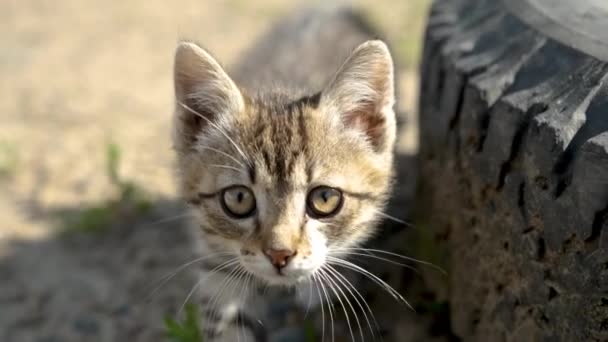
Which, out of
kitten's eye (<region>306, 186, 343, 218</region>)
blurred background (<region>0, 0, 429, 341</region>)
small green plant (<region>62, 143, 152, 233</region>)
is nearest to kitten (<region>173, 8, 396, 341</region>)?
kitten's eye (<region>306, 186, 343, 218</region>)

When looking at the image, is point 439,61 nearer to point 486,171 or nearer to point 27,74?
point 486,171

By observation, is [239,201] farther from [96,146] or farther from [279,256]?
[96,146]

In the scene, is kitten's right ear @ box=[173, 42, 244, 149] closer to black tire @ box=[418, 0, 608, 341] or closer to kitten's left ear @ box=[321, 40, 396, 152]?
kitten's left ear @ box=[321, 40, 396, 152]

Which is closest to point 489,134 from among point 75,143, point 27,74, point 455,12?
point 455,12

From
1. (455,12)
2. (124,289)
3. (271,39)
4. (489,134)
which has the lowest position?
(124,289)

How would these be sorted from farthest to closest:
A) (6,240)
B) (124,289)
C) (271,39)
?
(271,39), (6,240), (124,289)

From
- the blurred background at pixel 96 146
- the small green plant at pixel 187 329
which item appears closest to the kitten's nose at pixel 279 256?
the small green plant at pixel 187 329

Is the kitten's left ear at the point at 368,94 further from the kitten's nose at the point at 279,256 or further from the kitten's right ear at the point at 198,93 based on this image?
the kitten's nose at the point at 279,256
